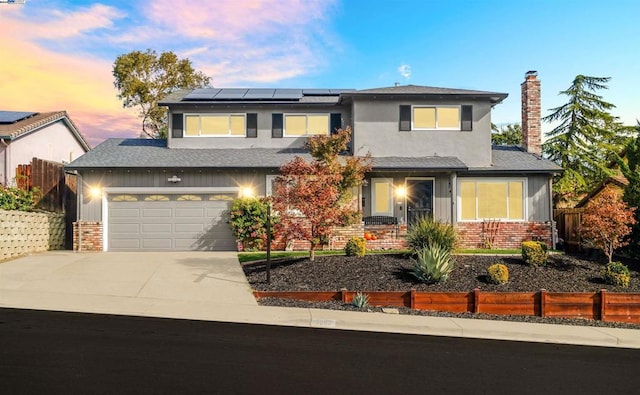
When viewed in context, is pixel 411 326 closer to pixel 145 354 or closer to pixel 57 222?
pixel 145 354

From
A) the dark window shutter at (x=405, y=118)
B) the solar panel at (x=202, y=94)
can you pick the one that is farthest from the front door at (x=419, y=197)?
the solar panel at (x=202, y=94)

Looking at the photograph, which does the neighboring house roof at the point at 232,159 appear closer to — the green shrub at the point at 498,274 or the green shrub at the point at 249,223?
the green shrub at the point at 249,223


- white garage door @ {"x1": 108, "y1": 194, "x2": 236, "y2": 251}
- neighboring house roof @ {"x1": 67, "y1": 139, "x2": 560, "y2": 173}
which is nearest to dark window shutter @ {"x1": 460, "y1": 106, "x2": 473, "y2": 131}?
neighboring house roof @ {"x1": 67, "y1": 139, "x2": 560, "y2": 173}

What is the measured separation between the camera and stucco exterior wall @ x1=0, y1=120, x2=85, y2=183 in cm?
2416

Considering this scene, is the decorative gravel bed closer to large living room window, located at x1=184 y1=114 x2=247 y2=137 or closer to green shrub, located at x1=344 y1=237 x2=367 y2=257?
green shrub, located at x1=344 y1=237 x2=367 y2=257

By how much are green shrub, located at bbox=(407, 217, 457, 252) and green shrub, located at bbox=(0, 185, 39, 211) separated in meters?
14.8

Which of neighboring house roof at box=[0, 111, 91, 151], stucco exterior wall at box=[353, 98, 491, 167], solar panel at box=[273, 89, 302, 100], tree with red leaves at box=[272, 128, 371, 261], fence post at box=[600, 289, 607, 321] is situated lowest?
fence post at box=[600, 289, 607, 321]

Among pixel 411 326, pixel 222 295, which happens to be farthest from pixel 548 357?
pixel 222 295

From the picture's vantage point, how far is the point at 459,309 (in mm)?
12398

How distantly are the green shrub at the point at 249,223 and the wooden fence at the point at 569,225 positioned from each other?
12.1 meters

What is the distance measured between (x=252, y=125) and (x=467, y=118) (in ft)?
31.5

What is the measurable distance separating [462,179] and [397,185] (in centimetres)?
287

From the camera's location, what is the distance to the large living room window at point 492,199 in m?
21.9

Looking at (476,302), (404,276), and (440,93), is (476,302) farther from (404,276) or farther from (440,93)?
(440,93)
